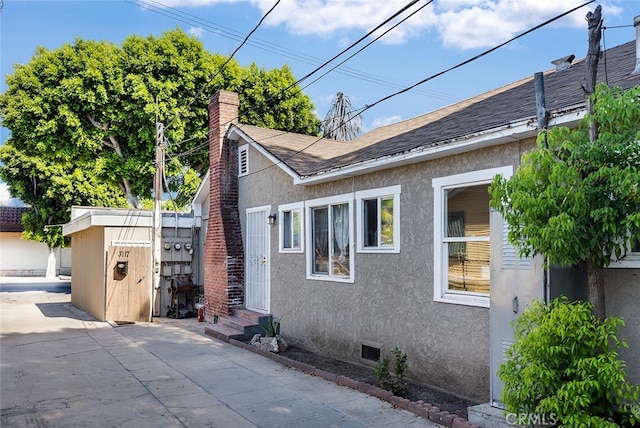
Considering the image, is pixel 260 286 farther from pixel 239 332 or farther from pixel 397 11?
pixel 397 11

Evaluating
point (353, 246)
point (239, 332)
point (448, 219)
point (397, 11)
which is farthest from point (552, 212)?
point (239, 332)

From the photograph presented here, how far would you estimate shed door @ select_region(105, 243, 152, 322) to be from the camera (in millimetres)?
13164

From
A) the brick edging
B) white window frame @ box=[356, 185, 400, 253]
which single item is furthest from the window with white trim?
white window frame @ box=[356, 185, 400, 253]

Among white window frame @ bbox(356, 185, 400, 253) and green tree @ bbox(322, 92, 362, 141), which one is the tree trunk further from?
green tree @ bbox(322, 92, 362, 141)

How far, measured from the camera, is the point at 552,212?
422cm

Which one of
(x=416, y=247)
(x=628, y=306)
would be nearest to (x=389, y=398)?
(x=416, y=247)

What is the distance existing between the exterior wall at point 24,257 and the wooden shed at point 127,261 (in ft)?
69.0

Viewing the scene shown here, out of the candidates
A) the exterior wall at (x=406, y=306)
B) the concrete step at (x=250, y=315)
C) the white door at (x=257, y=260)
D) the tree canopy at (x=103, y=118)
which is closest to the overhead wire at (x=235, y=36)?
the white door at (x=257, y=260)

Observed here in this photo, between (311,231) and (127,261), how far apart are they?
19.7ft

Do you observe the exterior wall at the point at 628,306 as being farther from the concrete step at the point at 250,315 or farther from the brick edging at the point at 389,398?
the concrete step at the point at 250,315

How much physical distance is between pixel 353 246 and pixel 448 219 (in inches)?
82.4

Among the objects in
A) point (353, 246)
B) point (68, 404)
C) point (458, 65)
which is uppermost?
point (458, 65)

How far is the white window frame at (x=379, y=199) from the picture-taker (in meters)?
7.64

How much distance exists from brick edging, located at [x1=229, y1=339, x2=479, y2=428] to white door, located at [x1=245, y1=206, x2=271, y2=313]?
254 centimetres
